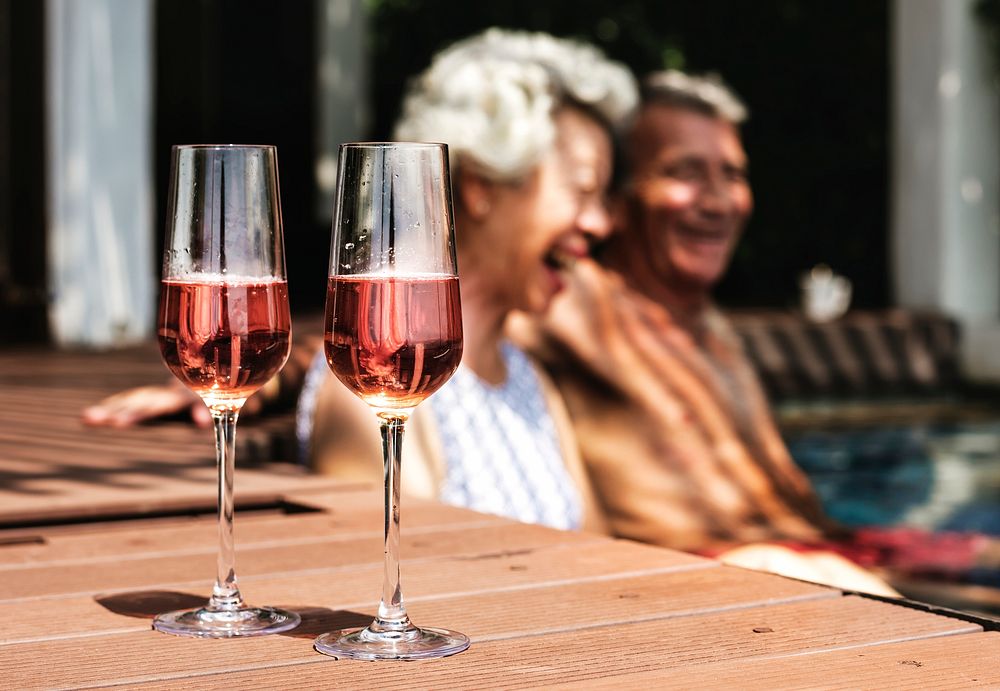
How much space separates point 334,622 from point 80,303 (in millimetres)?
5432

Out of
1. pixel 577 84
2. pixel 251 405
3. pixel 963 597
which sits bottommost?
pixel 963 597

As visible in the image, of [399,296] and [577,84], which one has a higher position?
[577,84]

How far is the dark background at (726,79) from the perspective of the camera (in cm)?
845

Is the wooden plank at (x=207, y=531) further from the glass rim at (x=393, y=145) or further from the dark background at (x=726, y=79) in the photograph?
the dark background at (x=726, y=79)

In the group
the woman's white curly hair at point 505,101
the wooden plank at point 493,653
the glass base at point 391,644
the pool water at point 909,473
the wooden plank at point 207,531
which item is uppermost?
the woman's white curly hair at point 505,101

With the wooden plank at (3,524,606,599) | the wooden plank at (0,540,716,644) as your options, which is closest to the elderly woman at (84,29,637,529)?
the wooden plank at (3,524,606,599)

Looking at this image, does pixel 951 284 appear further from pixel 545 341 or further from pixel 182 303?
pixel 182 303

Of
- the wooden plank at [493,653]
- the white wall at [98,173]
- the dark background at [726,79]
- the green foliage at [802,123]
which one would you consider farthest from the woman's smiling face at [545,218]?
the green foliage at [802,123]

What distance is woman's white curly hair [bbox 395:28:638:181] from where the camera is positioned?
2.62 m

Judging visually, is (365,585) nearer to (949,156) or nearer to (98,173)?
(98,173)

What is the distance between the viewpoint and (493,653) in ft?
3.61

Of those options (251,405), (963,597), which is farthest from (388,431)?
(963,597)

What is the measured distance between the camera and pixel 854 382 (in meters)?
6.77

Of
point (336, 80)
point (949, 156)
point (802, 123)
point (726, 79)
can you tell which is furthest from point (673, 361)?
point (726, 79)
